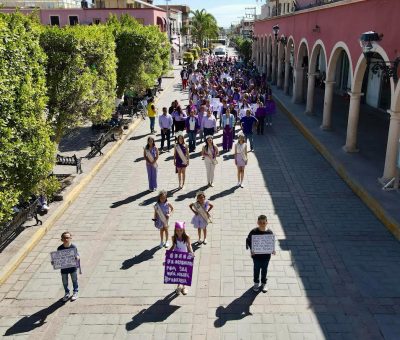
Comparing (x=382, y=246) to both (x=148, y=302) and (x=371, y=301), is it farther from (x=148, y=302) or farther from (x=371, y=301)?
(x=148, y=302)

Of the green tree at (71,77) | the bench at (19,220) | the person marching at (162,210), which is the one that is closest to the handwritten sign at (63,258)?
the person marching at (162,210)

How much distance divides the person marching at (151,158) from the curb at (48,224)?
208 cm

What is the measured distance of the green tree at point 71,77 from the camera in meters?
12.0

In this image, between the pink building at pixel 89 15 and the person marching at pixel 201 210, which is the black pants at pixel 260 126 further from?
the pink building at pixel 89 15

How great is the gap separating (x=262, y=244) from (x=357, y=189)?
18.1 feet

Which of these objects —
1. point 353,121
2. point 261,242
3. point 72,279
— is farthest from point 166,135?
point 261,242

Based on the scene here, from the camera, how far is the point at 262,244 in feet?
23.4

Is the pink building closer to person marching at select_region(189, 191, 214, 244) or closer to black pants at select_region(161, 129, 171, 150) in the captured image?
black pants at select_region(161, 129, 171, 150)

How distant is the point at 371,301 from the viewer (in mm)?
7156

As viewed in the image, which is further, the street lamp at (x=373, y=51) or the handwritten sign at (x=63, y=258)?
the street lamp at (x=373, y=51)

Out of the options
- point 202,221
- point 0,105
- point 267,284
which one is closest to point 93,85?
point 0,105

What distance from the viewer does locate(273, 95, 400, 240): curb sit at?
9531 mm

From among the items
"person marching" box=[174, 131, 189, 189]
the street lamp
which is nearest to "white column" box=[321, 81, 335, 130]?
the street lamp

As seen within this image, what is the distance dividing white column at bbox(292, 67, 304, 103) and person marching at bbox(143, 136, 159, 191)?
Result: 13.9m
